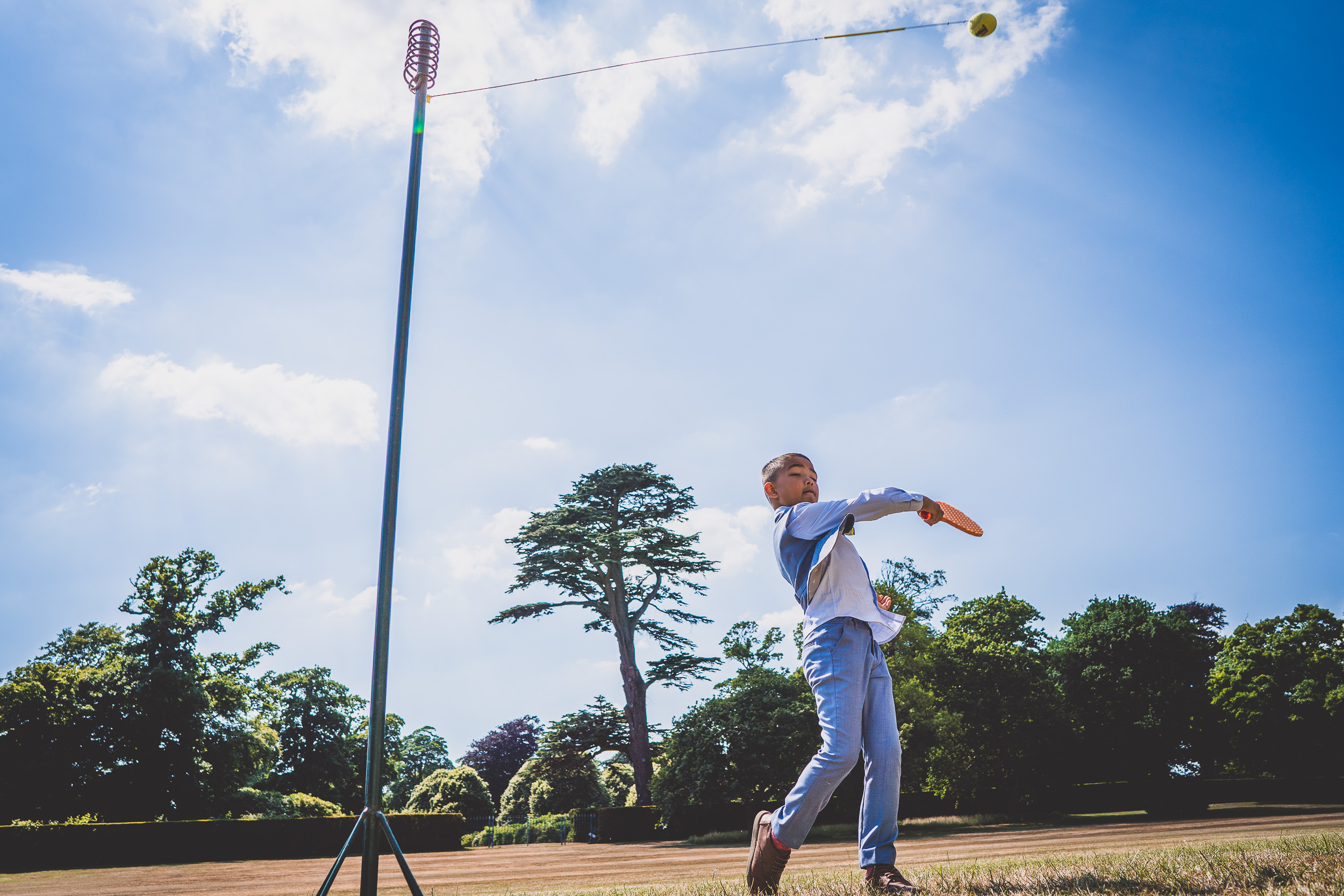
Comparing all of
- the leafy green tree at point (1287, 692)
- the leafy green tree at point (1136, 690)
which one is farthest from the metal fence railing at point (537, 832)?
the leafy green tree at point (1287, 692)

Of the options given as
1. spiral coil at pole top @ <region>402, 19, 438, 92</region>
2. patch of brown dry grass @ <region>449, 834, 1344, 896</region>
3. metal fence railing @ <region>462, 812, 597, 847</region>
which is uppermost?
spiral coil at pole top @ <region>402, 19, 438, 92</region>

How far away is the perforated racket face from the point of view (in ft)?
11.1

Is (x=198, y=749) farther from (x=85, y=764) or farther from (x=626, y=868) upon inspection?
(x=626, y=868)

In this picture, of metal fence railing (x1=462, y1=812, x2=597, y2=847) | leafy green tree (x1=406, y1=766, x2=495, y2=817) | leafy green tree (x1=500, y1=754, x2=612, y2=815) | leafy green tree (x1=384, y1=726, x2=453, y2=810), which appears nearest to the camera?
metal fence railing (x1=462, y1=812, x2=597, y2=847)

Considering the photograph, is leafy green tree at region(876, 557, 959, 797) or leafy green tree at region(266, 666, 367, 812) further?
leafy green tree at region(266, 666, 367, 812)

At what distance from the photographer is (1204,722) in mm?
30188

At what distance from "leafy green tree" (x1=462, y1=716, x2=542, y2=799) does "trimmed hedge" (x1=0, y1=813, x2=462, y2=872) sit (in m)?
30.9

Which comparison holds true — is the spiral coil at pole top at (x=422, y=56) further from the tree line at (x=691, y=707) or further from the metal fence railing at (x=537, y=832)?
the metal fence railing at (x=537, y=832)

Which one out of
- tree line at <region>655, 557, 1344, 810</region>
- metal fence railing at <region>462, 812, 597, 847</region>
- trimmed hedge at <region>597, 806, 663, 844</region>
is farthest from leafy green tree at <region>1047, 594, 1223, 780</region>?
metal fence railing at <region>462, 812, 597, 847</region>

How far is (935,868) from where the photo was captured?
16.8 ft

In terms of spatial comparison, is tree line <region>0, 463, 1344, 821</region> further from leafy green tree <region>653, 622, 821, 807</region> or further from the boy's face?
the boy's face

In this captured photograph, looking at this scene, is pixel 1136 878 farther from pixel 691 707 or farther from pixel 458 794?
pixel 458 794

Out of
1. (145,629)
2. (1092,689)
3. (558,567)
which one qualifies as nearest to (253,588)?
(145,629)

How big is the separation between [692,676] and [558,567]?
240 inches
